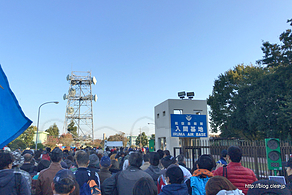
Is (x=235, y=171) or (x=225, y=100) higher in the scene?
(x=225, y=100)

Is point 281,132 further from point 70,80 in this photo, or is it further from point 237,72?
point 70,80

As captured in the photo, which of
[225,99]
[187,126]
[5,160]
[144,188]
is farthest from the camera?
[225,99]

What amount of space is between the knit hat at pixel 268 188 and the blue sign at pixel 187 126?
1436 cm

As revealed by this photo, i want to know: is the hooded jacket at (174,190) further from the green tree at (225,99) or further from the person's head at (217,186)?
the green tree at (225,99)

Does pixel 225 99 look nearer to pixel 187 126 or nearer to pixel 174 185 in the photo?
pixel 187 126

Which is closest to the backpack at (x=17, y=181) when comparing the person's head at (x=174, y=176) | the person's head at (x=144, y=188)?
the person's head at (x=144, y=188)

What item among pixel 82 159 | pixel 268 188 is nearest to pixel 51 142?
pixel 82 159

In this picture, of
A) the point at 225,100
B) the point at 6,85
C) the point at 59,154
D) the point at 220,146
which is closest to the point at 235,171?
the point at 59,154

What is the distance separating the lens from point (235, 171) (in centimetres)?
382

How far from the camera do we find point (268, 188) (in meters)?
2.15

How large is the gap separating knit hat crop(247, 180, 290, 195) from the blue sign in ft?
47.1

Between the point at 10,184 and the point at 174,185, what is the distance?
2290 millimetres

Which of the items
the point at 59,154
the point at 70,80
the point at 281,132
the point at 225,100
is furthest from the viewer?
the point at 70,80

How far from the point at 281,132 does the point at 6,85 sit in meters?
31.5
